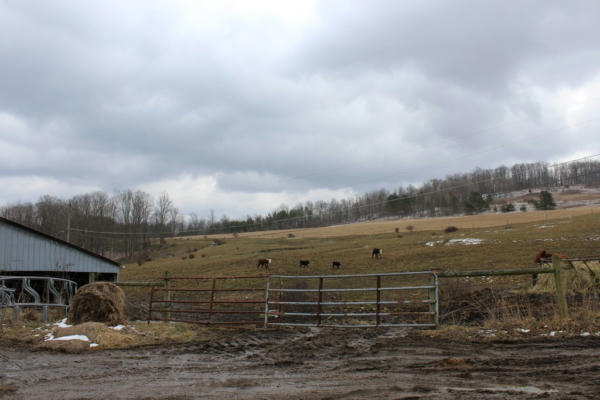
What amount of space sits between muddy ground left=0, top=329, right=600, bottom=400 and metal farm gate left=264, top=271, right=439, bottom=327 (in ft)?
5.89

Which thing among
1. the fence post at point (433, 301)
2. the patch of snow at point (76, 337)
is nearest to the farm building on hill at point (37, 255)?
the patch of snow at point (76, 337)

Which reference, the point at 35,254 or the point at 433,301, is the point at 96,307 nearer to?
the point at 433,301

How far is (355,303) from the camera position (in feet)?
37.3

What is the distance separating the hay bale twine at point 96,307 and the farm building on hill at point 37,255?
1123 cm

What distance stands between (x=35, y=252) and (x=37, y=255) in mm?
206

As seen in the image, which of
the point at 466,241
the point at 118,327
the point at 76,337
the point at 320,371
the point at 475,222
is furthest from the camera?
the point at 475,222

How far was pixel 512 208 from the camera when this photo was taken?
8425 cm

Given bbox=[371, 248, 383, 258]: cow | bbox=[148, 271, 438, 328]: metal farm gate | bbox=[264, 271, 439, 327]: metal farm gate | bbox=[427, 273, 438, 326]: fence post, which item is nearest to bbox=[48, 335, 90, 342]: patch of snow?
bbox=[148, 271, 438, 328]: metal farm gate

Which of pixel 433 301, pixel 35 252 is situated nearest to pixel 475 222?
pixel 35 252

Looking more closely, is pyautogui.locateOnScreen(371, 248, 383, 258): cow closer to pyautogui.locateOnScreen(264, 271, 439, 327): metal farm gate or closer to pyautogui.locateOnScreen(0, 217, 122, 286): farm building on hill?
pyautogui.locateOnScreen(264, 271, 439, 327): metal farm gate

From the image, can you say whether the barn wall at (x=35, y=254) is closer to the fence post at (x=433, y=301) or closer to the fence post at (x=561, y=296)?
the fence post at (x=433, y=301)

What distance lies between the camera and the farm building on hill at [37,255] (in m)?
23.0

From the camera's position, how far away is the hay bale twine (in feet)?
36.2

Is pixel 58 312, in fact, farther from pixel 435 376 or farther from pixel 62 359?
pixel 435 376
